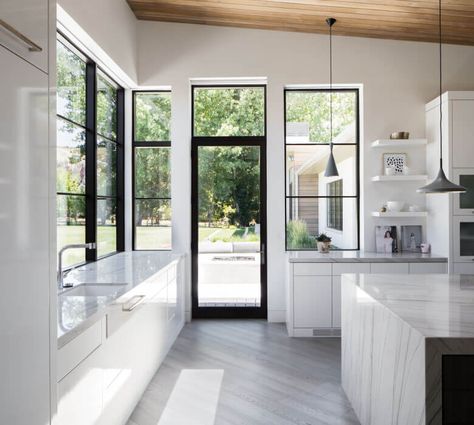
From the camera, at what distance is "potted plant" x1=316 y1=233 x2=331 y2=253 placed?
16.5 ft

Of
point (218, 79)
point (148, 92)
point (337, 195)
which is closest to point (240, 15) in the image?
point (218, 79)

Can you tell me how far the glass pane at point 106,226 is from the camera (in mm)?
4574

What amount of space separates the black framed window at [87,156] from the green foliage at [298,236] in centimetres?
198

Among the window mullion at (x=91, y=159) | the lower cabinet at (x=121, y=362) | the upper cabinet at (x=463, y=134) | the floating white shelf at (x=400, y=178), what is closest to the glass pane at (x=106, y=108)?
the window mullion at (x=91, y=159)

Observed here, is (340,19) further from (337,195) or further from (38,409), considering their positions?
(38,409)

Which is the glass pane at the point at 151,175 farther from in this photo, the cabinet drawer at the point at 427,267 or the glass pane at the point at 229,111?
the cabinet drawer at the point at 427,267

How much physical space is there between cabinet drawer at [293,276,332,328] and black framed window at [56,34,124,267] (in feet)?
6.86

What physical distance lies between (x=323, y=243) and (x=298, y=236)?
1.30 feet

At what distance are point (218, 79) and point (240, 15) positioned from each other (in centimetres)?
75

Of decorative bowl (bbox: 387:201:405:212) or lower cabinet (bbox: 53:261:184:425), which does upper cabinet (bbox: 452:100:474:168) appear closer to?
decorative bowl (bbox: 387:201:405:212)

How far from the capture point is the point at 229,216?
5.39 metres

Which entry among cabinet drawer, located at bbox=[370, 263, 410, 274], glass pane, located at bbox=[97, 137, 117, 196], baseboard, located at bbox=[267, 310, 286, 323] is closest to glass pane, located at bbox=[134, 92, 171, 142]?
glass pane, located at bbox=[97, 137, 117, 196]

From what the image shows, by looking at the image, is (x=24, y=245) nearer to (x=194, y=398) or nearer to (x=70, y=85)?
(x=194, y=398)

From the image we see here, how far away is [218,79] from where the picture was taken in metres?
5.26
